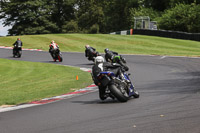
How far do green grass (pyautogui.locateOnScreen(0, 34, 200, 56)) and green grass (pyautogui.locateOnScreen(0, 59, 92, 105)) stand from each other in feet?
51.8

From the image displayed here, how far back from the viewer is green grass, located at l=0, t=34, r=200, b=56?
37.7 meters

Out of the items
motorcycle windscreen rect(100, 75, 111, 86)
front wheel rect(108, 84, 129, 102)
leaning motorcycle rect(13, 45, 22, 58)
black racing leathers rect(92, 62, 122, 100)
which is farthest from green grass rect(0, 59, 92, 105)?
leaning motorcycle rect(13, 45, 22, 58)

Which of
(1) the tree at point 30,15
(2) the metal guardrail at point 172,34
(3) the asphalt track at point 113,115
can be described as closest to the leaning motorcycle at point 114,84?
(3) the asphalt track at point 113,115

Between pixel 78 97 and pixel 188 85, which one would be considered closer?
pixel 78 97

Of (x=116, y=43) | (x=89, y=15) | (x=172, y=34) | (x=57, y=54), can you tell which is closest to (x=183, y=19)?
(x=172, y=34)

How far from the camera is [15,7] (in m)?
71.5

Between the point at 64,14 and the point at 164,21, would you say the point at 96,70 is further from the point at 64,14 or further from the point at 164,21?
the point at 64,14

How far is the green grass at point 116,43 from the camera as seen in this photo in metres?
37.7

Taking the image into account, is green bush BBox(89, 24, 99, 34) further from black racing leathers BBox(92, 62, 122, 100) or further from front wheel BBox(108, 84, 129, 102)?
front wheel BBox(108, 84, 129, 102)

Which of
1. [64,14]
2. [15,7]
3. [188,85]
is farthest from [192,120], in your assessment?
[64,14]

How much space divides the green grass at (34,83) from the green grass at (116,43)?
622 inches

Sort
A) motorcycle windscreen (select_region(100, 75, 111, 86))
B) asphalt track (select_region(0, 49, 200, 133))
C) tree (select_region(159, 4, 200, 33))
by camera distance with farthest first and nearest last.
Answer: tree (select_region(159, 4, 200, 33)) < motorcycle windscreen (select_region(100, 75, 111, 86)) < asphalt track (select_region(0, 49, 200, 133))

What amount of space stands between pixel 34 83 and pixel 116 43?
89.5 ft

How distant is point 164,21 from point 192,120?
54.0 meters
